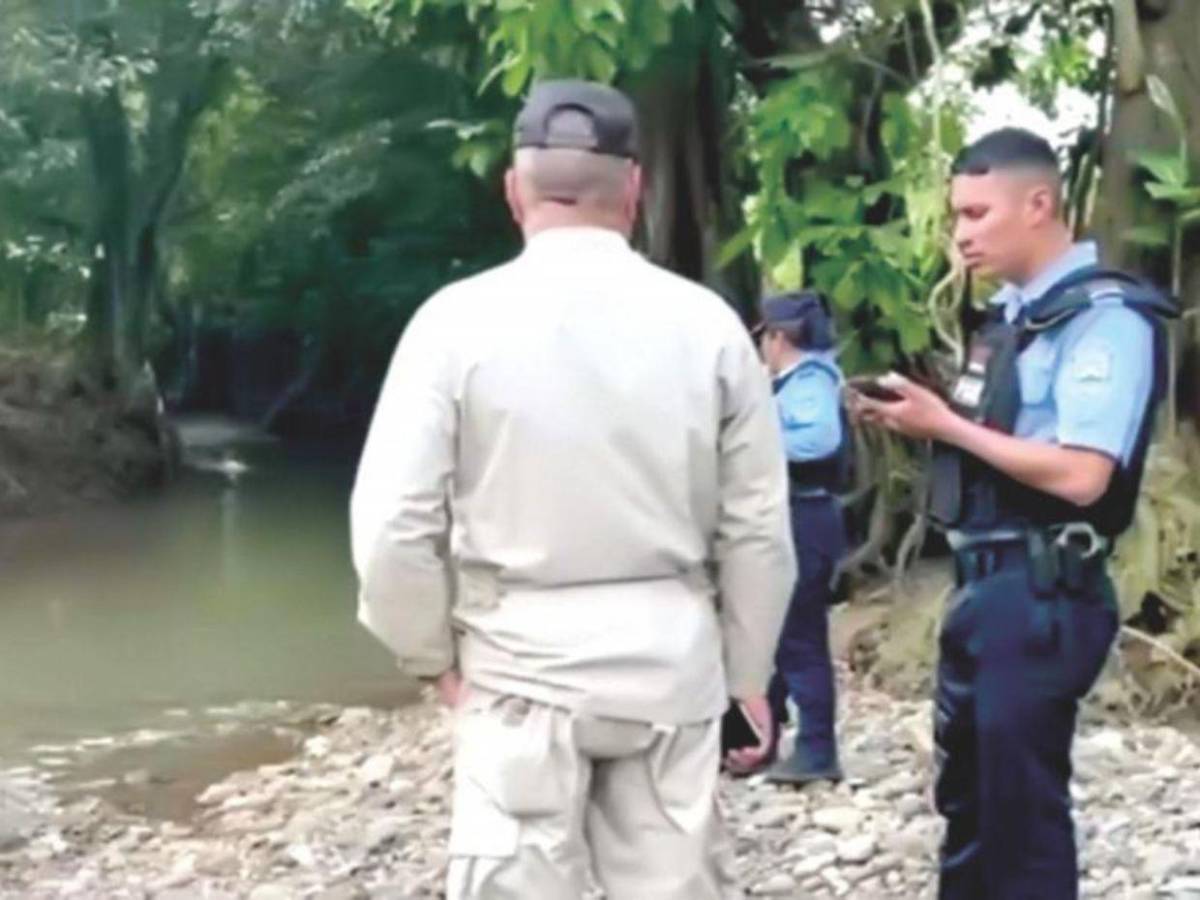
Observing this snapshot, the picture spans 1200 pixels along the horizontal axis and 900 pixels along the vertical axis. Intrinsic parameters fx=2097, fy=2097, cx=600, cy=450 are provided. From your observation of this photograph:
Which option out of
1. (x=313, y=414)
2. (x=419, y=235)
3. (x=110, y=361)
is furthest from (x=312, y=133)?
(x=313, y=414)

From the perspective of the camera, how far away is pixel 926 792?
6086 millimetres

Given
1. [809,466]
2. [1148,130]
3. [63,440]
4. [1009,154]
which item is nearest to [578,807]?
[1009,154]

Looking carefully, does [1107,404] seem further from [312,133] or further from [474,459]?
[312,133]

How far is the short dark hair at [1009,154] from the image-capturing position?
342cm

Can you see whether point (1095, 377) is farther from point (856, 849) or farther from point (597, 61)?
point (597, 61)

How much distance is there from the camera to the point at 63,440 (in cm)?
2381

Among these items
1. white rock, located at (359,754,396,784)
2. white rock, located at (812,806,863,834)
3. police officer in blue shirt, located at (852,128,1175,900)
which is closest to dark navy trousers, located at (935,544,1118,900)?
police officer in blue shirt, located at (852,128,1175,900)

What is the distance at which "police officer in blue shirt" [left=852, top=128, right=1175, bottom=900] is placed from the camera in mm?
3330

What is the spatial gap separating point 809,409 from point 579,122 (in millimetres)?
2767

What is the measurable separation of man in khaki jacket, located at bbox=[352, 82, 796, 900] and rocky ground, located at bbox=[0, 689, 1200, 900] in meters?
2.24

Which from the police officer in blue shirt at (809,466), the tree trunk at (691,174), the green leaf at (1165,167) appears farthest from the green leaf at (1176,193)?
the tree trunk at (691,174)

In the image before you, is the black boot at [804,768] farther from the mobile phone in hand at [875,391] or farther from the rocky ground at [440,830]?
the mobile phone in hand at [875,391]

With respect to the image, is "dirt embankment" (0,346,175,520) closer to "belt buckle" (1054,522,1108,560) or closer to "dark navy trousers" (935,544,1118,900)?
"dark navy trousers" (935,544,1118,900)

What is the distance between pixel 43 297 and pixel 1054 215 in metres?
28.6
